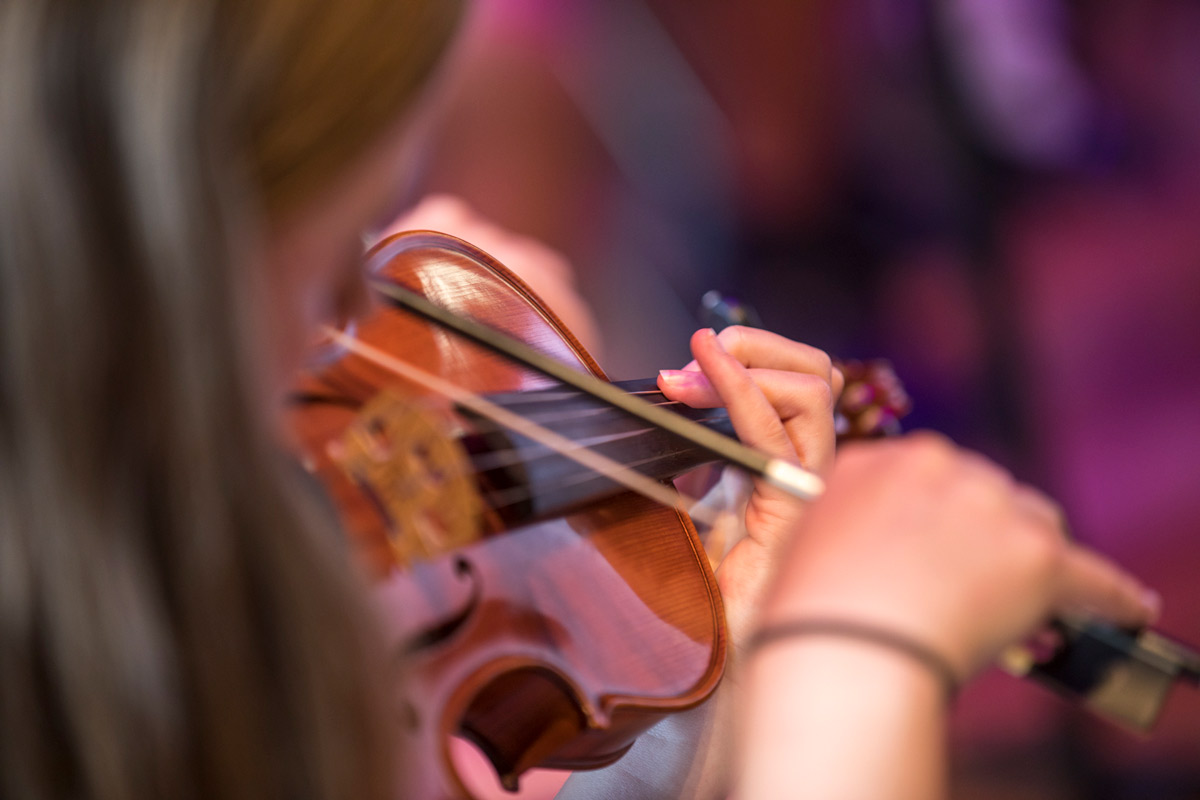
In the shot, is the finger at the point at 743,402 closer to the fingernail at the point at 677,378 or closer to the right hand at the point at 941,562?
the fingernail at the point at 677,378

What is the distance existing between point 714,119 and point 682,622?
56.8 inches

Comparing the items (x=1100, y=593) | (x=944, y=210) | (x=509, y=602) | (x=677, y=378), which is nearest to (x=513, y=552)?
(x=509, y=602)

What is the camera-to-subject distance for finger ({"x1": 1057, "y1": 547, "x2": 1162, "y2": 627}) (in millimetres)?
366

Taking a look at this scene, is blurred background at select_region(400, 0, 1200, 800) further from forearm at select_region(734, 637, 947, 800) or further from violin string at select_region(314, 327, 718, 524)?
forearm at select_region(734, 637, 947, 800)

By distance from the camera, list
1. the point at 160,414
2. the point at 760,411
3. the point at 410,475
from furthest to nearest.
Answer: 1. the point at 760,411
2. the point at 410,475
3. the point at 160,414

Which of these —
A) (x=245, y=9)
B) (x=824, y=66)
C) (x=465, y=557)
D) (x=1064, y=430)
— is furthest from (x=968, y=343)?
(x=245, y=9)

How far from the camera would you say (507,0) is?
178cm

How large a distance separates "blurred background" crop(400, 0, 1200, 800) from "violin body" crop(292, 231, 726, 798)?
1.04 metres

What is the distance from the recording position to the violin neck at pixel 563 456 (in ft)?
1.56

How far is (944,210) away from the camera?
1583 mm

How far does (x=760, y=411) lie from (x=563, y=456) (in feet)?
0.47

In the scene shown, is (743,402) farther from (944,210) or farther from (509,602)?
(944,210)

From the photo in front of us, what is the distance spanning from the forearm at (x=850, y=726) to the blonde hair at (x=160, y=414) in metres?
0.18

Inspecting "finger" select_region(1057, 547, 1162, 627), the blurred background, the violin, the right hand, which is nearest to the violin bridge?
the violin
